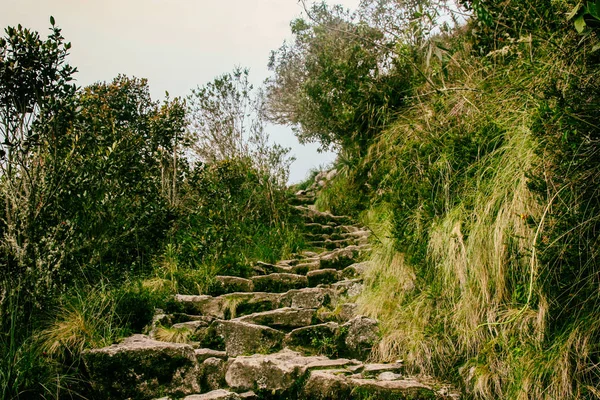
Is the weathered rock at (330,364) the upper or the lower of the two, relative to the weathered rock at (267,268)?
lower

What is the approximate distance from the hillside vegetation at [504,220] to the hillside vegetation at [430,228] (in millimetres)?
14

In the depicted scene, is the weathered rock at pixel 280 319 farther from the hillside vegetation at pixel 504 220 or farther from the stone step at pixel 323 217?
the stone step at pixel 323 217

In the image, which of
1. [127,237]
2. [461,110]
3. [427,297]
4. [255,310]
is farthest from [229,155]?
[427,297]

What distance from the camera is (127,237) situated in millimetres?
5312

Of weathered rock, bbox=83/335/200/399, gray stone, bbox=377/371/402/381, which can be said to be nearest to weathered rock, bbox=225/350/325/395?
weathered rock, bbox=83/335/200/399

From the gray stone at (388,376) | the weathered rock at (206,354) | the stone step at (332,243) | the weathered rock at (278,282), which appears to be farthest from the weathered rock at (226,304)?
the stone step at (332,243)

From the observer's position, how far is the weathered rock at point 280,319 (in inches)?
174

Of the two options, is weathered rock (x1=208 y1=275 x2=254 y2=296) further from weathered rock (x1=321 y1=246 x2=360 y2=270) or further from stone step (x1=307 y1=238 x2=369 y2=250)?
stone step (x1=307 y1=238 x2=369 y2=250)

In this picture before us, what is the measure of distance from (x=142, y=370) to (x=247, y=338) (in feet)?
3.57

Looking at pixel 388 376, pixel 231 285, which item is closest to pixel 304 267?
pixel 231 285

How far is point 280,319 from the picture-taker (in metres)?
4.43

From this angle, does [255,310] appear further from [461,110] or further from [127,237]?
[461,110]

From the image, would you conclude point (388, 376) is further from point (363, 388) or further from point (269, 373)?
point (269, 373)

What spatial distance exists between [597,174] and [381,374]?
1.86m
